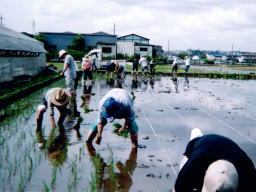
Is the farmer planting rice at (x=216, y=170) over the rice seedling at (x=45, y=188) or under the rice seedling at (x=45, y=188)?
over

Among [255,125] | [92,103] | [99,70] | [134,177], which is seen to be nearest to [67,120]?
[92,103]

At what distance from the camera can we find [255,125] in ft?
32.7

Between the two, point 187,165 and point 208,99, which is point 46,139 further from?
point 208,99

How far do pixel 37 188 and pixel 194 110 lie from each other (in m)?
8.26

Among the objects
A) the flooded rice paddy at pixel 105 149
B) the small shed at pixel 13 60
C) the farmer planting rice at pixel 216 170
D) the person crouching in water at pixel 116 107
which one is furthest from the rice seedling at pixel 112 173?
the small shed at pixel 13 60

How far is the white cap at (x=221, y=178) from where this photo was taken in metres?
2.47

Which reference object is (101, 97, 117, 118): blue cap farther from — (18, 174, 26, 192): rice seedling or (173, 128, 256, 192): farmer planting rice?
(173, 128, 256, 192): farmer planting rice

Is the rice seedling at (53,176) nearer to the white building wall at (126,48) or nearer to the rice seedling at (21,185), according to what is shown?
the rice seedling at (21,185)

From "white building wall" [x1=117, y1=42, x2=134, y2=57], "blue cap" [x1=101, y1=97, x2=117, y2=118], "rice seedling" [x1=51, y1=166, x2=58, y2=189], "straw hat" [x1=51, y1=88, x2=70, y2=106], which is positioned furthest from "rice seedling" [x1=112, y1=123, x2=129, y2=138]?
"white building wall" [x1=117, y1=42, x2=134, y2=57]

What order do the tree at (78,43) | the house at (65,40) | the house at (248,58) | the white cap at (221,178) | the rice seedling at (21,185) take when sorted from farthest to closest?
the house at (248,58) → the house at (65,40) → the tree at (78,43) → the rice seedling at (21,185) → the white cap at (221,178)

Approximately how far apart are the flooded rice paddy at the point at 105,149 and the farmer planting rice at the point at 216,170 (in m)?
2.35

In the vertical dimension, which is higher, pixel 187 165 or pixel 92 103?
pixel 187 165

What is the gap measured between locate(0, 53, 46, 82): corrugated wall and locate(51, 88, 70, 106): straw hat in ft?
32.1

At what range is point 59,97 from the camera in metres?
7.58
